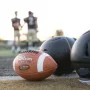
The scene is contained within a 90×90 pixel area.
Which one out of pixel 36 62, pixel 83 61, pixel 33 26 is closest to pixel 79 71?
pixel 83 61

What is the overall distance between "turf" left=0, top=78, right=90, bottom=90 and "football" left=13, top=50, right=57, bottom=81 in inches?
6.7

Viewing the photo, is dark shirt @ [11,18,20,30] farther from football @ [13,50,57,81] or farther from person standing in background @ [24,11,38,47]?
football @ [13,50,57,81]

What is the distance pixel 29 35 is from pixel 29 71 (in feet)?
51.3

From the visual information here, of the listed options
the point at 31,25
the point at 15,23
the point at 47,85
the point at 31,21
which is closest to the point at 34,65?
the point at 47,85

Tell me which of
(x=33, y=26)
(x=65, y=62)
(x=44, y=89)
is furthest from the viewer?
(x=33, y=26)

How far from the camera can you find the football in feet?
Answer: 30.2

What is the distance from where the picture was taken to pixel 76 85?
8906mm

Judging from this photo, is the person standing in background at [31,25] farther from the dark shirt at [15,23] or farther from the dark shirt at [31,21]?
the dark shirt at [15,23]

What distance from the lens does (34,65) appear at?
363 inches

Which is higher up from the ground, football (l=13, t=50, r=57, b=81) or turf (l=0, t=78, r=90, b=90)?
football (l=13, t=50, r=57, b=81)

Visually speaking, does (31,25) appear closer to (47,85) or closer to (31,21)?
(31,21)

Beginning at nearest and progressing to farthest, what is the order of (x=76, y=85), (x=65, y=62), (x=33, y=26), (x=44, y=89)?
(x=44, y=89)
(x=76, y=85)
(x=65, y=62)
(x=33, y=26)

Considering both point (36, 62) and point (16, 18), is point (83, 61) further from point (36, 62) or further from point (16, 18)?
point (16, 18)

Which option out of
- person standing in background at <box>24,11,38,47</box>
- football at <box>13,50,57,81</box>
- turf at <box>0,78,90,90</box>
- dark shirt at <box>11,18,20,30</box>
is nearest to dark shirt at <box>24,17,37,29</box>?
person standing in background at <box>24,11,38,47</box>
